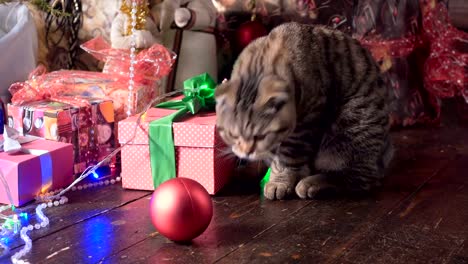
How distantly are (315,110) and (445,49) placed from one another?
969 mm

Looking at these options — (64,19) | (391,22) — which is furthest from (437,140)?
(64,19)

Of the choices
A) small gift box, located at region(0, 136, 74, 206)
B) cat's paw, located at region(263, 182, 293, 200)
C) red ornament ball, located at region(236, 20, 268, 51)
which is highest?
red ornament ball, located at region(236, 20, 268, 51)

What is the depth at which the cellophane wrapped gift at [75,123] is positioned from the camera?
56.6 inches

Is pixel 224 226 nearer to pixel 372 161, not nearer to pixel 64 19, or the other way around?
pixel 372 161

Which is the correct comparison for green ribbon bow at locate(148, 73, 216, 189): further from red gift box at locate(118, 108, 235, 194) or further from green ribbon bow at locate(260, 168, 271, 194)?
green ribbon bow at locate(260, 168, 271, 194)

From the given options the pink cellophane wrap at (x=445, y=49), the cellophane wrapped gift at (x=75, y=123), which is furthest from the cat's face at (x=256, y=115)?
the pink cellophane wrap at (x=445, y=49)

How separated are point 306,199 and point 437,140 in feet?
2.80

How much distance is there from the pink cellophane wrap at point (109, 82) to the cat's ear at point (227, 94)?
0.42 meters

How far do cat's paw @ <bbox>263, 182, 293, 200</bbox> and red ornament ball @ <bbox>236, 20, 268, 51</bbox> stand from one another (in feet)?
3.03

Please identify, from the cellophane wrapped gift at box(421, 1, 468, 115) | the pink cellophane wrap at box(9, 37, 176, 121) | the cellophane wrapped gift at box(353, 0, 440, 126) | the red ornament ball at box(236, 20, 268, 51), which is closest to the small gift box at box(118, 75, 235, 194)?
the pink cellophane wrap at box(9, 37, 176, 121)

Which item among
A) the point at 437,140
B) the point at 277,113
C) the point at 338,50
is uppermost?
the point at 338,50

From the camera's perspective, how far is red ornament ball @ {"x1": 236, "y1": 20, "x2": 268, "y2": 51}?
7.15ft

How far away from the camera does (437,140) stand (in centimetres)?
200

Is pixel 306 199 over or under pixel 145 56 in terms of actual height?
under
